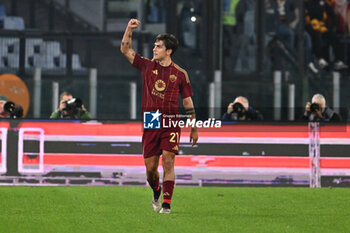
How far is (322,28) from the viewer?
26.8 metres

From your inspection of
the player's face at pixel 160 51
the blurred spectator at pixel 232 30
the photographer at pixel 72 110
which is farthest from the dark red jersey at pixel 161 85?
the blurred spectator at pixel 232 30

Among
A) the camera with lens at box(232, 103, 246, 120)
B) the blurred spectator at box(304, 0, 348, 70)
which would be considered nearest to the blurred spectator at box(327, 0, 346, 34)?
the blurred spectator at box(304, 0, 348, 70)

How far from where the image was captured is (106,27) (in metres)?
27.4

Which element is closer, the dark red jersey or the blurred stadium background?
the dark red jersey

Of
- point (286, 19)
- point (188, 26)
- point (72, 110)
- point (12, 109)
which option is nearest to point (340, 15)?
point (286, 19)

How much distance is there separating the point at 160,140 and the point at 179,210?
3.04ft

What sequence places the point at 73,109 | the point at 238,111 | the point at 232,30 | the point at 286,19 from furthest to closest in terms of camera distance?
the point at 286,19 < the point at 232,30 < the point at 73,109 < the point at 238,111

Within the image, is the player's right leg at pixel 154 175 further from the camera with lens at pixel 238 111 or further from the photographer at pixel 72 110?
the photographer at pixel 72 110

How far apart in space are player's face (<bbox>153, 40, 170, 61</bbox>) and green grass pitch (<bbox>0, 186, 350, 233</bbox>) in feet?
5.78

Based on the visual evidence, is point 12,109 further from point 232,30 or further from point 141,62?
point 232,30

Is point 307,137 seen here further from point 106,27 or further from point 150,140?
point 106,27

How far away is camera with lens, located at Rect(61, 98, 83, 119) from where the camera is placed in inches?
687

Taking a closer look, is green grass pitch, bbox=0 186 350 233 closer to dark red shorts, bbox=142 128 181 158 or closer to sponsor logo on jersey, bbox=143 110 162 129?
dark red shorts, bbox=142 128 181 158

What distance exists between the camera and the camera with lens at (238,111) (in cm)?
1702
